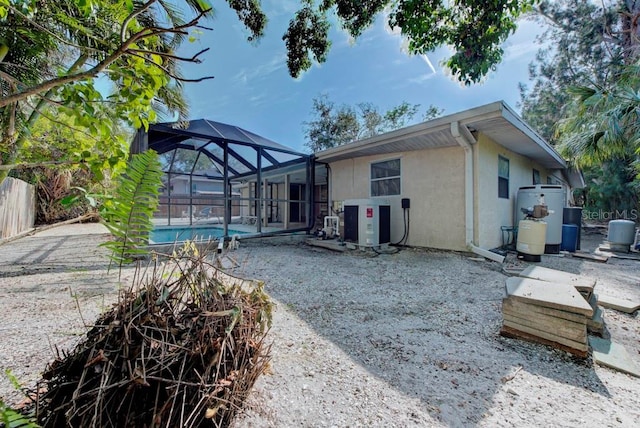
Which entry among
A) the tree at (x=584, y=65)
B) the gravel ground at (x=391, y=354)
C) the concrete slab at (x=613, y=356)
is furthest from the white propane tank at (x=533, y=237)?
the tree at (x=584, y=65)

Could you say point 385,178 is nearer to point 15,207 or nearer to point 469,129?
point 469,129

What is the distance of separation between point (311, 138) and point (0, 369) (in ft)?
50.3

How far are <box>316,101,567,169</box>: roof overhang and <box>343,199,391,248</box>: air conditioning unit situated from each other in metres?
1.35

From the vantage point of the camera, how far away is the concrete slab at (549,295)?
6.16ft

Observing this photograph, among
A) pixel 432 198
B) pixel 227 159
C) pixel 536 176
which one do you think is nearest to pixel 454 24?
pixel 432 198

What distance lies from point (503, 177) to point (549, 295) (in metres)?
5.16

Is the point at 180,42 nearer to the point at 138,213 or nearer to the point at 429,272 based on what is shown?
the point at 138,213

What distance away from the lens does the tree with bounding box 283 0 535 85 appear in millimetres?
3262

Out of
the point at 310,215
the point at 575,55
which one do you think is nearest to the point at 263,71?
the point at 310,215

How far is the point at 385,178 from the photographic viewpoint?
6730 millimetres

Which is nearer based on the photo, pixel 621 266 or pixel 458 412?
pixel 458 412

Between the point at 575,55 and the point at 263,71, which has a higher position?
the point at 575,55

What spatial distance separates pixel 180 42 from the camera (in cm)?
562

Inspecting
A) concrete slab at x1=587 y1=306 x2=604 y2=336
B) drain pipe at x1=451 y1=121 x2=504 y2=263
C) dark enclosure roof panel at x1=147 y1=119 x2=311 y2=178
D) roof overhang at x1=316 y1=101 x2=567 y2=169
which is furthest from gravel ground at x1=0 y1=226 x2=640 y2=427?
dark enclosure roof panel at x1=147 y1=119 x2=311 y2=178
